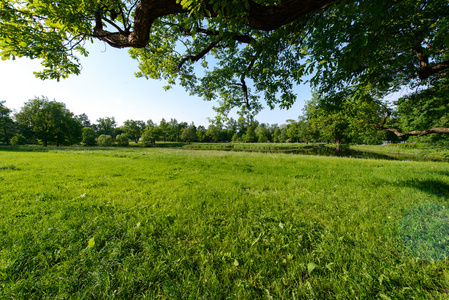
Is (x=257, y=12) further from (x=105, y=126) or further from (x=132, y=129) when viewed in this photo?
(x=105, y=126)

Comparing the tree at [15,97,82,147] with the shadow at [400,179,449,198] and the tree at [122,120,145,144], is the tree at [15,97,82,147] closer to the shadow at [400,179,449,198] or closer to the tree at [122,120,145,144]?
the tree at [122,120,145,144]

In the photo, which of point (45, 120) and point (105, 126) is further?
point (105, 126)

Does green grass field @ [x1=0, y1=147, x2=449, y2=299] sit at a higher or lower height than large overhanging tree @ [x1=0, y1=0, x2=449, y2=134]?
lower

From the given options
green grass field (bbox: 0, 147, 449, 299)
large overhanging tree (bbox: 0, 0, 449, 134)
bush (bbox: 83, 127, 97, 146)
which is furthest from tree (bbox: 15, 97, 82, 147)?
green grass field (bbox: 0, 147, 449, 299)

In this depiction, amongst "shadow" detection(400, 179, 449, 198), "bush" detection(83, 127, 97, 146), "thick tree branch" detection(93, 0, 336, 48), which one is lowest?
"shadow" detection(400, 179, 449, 198)

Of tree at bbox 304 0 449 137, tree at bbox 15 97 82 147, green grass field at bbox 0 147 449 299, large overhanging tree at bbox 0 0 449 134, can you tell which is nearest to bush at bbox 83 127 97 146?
tree at bbox 15 97 82 147

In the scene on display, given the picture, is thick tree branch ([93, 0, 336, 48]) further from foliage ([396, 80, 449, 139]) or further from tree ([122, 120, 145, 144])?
tree ([122, 120, 145, 144])

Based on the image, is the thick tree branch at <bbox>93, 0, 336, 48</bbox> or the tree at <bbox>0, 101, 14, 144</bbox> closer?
the thick tree branch at <bbox>93, 0, 336, 48</bbox>

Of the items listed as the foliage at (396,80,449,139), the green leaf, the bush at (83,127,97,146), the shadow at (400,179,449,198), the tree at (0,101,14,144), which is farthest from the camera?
the bush at (83,127,97,146)

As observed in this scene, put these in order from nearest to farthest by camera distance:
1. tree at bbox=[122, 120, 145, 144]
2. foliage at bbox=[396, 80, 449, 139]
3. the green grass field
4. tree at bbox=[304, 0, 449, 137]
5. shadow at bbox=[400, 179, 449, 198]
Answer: the green grass field, tree at bbox=[304, 0, 449, 137], shadow at bbox=[400, 179, 449, 198], foliage at bbox=[396, 80, 449, 139], tree at bbox=[122, 120, 145, 144]

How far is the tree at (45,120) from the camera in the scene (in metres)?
40.6

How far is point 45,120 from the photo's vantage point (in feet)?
134

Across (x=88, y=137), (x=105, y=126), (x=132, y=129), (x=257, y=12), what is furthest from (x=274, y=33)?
(x=105, y=126)

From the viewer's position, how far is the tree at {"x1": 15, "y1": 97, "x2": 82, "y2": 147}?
4056 centimetres
